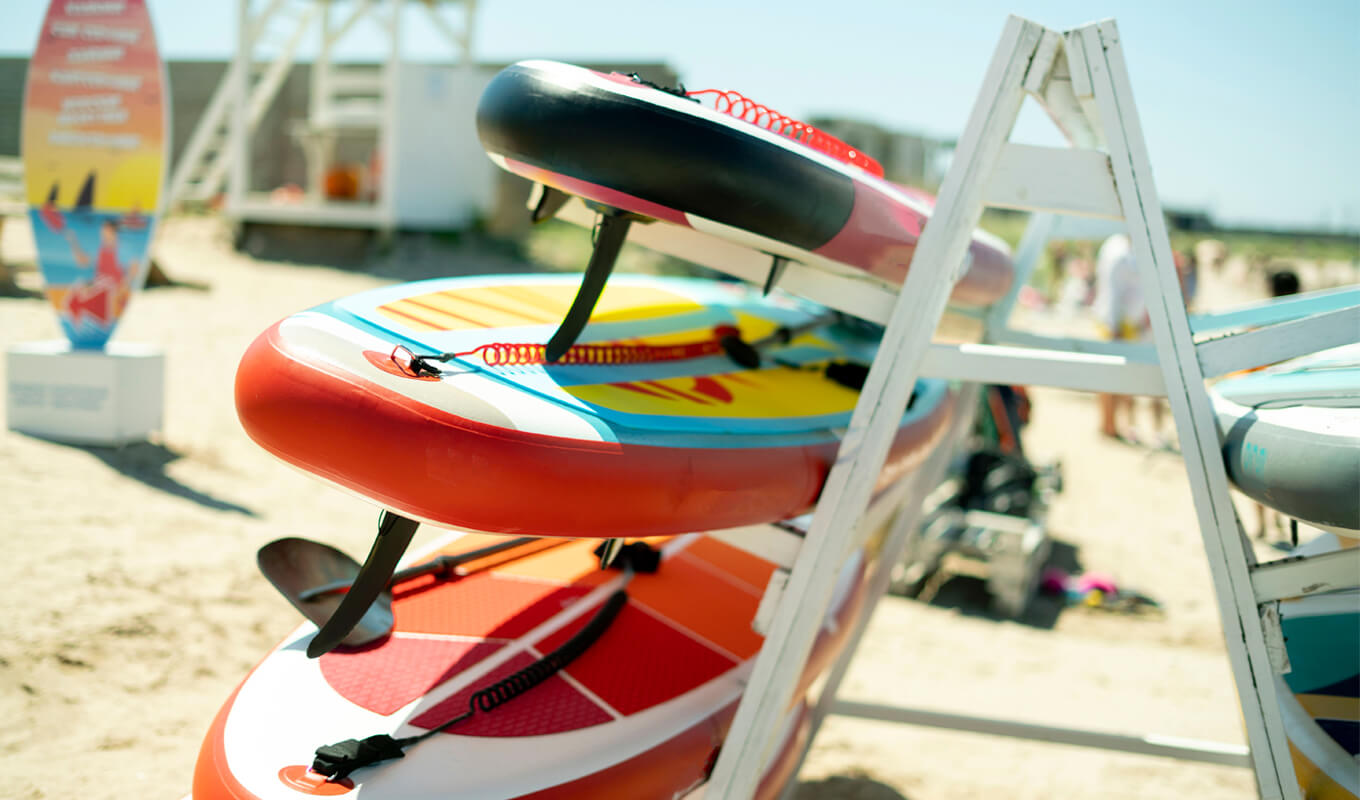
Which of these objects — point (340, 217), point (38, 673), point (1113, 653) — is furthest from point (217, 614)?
point (340, 217)

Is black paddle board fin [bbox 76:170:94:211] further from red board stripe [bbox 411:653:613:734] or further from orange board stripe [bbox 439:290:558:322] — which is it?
red board stripe [bbox 411:653:613:734]

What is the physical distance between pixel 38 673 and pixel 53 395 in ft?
7.65

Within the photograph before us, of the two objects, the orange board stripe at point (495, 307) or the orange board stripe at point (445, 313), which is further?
the orange board stripe at point (495, 307)

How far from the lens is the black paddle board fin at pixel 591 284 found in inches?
72.6

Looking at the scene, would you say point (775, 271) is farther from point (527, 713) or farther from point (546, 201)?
point (527, 713)

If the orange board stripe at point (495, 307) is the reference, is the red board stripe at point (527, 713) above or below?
below

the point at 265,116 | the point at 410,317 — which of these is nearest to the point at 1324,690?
the point at 410,317

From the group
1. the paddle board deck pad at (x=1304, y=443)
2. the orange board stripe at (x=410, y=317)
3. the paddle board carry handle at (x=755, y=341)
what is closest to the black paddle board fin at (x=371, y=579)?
the orange board stripe at (x=410, y=317)

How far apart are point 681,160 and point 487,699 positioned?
112 centimetres

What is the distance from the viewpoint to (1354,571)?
4.81 feet

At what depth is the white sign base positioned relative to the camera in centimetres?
441

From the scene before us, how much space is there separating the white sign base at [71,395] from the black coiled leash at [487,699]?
3.43 metres

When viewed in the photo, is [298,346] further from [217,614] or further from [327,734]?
[217,614]

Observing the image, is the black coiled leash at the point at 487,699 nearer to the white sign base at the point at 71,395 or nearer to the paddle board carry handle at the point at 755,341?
the paddle board carry handle at the point at 755,341
